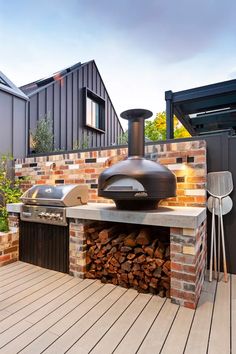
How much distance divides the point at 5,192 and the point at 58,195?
1.30 metres

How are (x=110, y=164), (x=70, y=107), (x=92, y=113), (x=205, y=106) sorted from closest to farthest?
(x=110, y=164), (x=205, y=106), (x=70, y=107), (x=92, y=113)

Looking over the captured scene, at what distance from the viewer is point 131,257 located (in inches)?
97.6

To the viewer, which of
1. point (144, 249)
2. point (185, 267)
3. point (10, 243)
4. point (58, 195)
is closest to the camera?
point (185, 267)

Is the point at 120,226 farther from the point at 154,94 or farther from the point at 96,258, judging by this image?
the point at 154,94

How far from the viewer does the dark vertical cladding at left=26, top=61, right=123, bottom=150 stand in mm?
5910

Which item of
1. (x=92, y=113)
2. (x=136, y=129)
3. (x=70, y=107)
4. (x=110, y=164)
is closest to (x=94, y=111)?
(x=92, y=113)

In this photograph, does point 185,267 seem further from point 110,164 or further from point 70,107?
point 70,107

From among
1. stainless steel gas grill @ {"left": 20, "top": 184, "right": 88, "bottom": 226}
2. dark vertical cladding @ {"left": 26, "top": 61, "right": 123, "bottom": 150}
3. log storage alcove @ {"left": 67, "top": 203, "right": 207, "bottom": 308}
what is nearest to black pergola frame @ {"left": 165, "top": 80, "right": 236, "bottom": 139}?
log storage alcove @ {"left": 67, "top": 203, "right": 207, "bottom": 308}

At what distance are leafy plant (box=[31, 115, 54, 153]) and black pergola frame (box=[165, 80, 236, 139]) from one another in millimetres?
2747

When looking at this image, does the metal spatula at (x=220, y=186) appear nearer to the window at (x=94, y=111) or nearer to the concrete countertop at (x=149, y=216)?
the concrete countertop at (x=149, y=216)

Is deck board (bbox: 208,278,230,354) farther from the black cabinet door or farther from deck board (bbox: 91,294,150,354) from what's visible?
the black cabinet door

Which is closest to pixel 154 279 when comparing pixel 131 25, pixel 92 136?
pixel 131 25

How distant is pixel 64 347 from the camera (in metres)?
1.58

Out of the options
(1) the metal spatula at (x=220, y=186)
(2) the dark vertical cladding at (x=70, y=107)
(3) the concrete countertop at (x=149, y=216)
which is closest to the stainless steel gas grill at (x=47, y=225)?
(3) the concrete countertop at (x=149, y=216)
